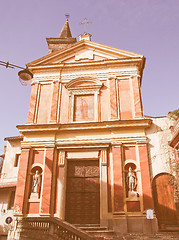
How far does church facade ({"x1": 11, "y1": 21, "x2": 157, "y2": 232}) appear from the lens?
10422 mm

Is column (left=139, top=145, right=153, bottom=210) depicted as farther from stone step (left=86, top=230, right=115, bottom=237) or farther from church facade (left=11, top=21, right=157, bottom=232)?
stone step (left=86, top=230, right=115, bottom=237)

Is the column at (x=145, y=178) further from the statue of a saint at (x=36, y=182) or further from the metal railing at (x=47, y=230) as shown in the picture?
the statue of a saint at (x=36, y=182)

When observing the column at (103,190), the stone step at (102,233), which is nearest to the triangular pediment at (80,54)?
the column at (103,190)

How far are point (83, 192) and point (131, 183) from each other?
2.35 m

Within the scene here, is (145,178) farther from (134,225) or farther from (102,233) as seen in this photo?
(102,233)

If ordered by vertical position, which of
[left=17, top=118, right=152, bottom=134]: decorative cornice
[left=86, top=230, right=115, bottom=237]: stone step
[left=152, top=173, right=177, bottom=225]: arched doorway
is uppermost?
[left=17, top=118, right=152, bottom=134]: decorative cornice

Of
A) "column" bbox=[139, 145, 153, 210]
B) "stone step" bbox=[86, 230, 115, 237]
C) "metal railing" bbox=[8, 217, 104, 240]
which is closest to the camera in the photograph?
"metal railing" bbox=[8, 217, 104, 240]

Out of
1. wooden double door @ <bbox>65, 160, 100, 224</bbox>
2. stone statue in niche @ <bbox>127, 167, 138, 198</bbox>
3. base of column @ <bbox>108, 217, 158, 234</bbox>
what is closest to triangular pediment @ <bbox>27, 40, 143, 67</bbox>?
wooden double door @ <bbox>65, 160, 100, 224</bbox>

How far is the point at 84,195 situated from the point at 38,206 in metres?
2.22

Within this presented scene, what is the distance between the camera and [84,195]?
35.9 feet

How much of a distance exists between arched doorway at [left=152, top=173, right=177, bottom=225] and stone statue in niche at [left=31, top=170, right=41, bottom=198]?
5.54m

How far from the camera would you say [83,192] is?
11000mm

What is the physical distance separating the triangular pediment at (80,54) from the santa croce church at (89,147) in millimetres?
66

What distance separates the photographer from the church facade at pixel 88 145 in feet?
34.2
